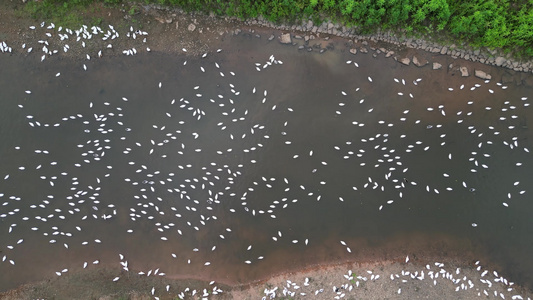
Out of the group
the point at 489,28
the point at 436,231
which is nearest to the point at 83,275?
the point at 436,231

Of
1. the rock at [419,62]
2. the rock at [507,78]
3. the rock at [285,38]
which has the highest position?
the rock at [285,38]

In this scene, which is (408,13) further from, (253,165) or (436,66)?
(253,165)

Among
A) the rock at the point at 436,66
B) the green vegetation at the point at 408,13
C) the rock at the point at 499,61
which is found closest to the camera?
the green vegetation at the point at 408,13

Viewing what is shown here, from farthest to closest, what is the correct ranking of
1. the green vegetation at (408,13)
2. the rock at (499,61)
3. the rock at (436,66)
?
1. the rock at (436,66)
2. the rock at (499,61)
3. the green vegetation at (408,13)

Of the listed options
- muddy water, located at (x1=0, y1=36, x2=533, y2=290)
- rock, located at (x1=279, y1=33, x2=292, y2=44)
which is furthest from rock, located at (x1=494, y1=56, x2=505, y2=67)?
rock, located at (x1=279, y1=33, x2=292, y2=44)

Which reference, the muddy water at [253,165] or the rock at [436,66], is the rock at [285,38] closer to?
the muddy water at [253,165]

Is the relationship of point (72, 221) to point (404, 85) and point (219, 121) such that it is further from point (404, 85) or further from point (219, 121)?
point (404, 85)

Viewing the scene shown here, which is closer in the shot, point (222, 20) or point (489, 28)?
point (489, 28)

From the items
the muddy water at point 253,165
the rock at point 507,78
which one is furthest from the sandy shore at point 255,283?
the muddy water at point 253,165

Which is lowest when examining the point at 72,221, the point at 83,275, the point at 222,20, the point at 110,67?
the point at 83,275
